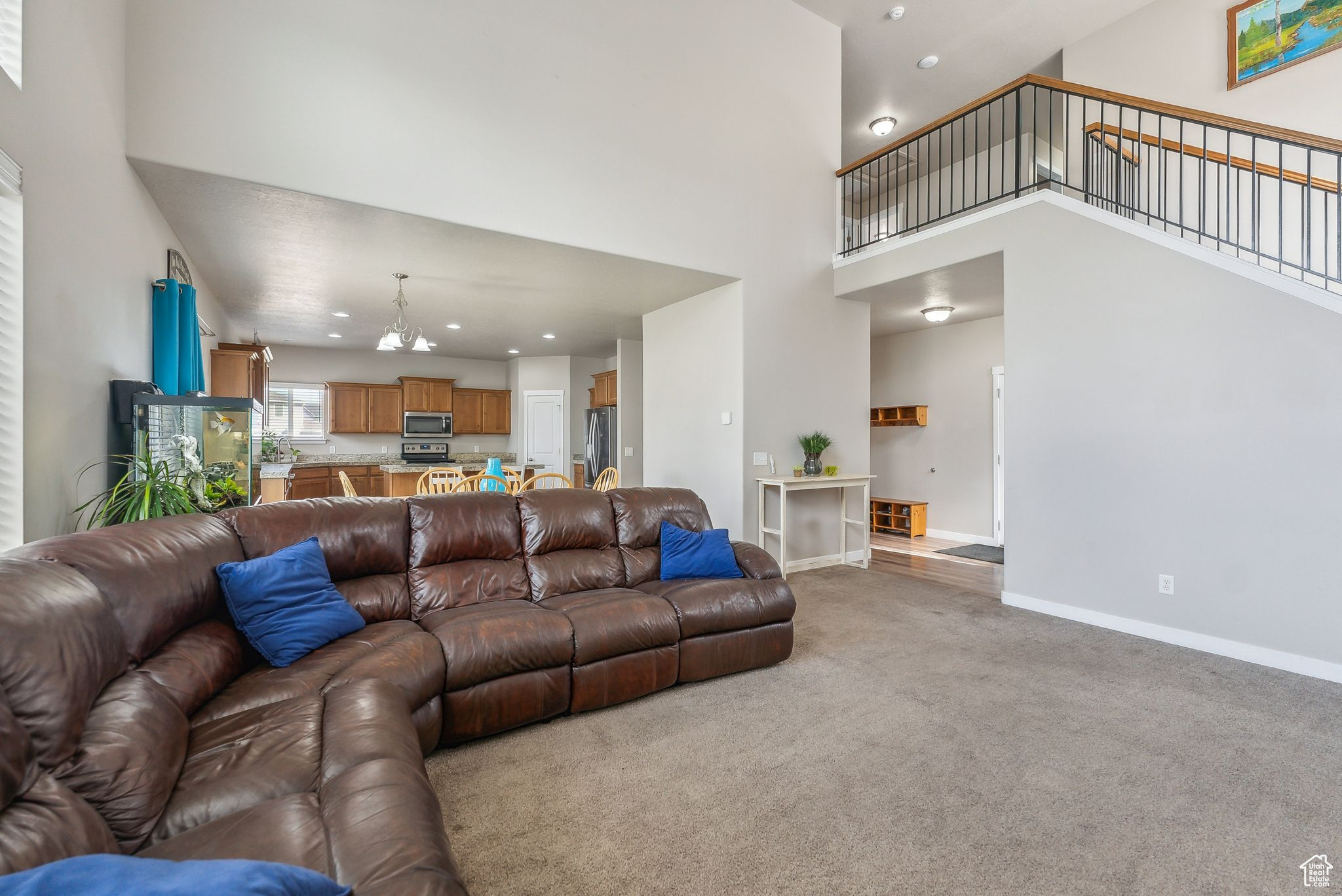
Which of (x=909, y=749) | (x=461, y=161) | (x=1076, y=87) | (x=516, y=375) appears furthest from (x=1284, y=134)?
(x=516, y=375)

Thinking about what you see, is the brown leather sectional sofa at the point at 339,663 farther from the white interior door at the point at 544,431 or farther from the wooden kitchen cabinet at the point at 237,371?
the white interior door at the point at 544,431

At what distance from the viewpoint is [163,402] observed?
2.83 m

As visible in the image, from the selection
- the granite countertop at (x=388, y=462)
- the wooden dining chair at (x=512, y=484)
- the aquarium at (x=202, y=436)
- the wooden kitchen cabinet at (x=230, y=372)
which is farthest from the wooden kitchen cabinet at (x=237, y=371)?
the aquarium at (x=202, y=436)

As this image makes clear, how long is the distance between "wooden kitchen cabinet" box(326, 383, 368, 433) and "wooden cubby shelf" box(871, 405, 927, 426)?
7.77m

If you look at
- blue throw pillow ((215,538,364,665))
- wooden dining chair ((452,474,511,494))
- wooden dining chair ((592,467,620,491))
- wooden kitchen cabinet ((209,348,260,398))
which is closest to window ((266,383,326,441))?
wooden kitchen cabinet ((209,348,260,398))

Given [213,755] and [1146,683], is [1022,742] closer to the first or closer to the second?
[1146,683]

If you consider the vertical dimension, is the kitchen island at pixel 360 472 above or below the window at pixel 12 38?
below

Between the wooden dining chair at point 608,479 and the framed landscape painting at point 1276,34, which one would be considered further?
the wooden dining chair at point 608,479

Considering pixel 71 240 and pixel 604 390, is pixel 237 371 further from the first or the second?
pixel 604 390

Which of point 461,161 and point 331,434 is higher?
point 461,161

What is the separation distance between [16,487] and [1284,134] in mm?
5789

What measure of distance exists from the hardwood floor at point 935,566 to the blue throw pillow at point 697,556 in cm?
253

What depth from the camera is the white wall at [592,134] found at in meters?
3.24

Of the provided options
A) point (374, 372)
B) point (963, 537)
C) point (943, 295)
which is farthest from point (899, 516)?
point (374, 372)
